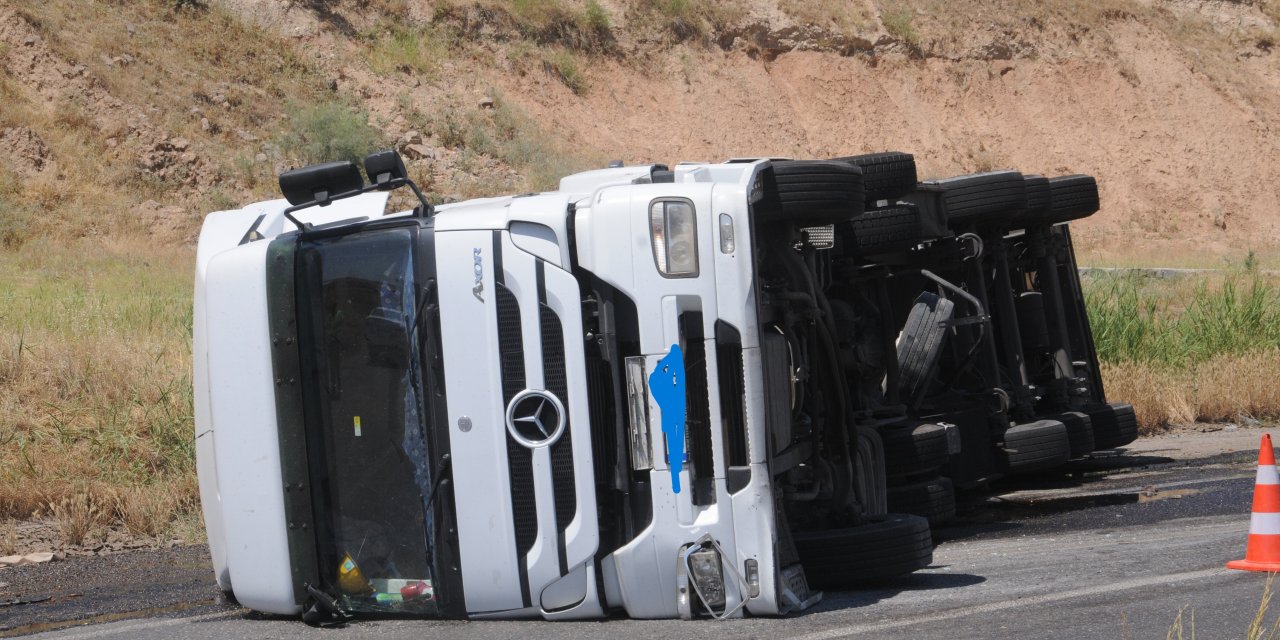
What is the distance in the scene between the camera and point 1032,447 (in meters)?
7.93

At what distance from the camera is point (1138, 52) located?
43375 millimetres

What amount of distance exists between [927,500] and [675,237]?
2.74 meters

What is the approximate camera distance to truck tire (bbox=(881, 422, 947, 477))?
6.64 meters

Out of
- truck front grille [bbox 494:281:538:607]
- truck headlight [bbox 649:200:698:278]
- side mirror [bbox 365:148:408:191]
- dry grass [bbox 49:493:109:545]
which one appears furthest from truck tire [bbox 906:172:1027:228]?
dry grass [bbox 49:493:109:545]

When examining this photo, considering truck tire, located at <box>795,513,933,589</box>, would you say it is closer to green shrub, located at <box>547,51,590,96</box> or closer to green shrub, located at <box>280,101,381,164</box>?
green shrub, located at <box>280,101,381,164</box>

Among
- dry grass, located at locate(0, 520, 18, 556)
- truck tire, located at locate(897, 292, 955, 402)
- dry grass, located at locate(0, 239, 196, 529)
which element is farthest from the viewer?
dry grass, located at locate(0, 239, 196, 529)

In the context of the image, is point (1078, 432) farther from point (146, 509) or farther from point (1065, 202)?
point (146, 509)

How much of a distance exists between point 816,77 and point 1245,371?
1133 inches

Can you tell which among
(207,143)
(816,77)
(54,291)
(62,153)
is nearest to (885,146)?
(816,77)

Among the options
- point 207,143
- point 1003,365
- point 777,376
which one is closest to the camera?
point 777,376

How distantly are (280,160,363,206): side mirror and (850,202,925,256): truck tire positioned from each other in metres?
2.79

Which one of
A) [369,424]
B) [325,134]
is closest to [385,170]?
[369,424]

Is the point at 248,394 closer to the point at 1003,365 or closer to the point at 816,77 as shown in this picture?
the point at 1003,365

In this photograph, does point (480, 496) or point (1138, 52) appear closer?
point (480, 496)
